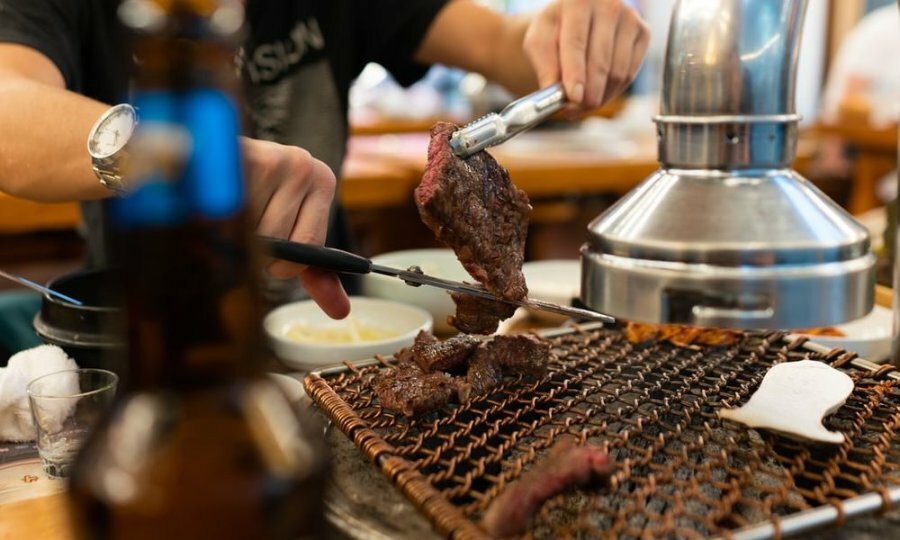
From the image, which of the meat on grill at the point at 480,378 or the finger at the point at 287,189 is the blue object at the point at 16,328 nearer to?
the finger at the point at 287,189

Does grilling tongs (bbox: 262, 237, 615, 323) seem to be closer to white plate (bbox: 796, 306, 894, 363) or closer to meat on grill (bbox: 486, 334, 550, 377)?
meat on grill (bbox: 486, 334, 550, 377)

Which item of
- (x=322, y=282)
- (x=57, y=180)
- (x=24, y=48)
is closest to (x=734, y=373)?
(x=322, y=282)

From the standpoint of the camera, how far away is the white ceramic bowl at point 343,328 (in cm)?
150

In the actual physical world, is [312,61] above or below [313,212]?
above

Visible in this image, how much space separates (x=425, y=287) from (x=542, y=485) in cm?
102

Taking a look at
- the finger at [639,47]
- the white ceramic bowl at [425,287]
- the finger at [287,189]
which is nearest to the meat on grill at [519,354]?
the finger at [287,189]

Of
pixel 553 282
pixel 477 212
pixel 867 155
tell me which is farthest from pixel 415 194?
pixel 867 155

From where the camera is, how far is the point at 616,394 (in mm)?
1196

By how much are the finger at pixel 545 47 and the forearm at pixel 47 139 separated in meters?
0.87

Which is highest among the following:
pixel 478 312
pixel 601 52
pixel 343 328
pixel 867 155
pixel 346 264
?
pixel 601 52

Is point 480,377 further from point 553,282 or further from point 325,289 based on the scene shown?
point 553,282

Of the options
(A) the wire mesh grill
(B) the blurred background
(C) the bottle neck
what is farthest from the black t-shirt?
(C) the bottle neck

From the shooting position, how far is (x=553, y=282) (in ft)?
6.56

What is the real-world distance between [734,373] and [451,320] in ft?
1.50
